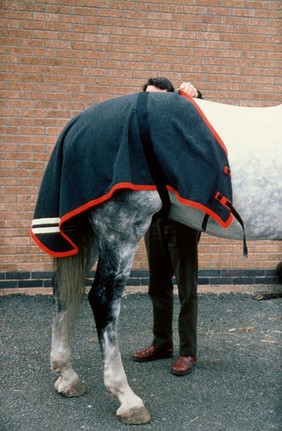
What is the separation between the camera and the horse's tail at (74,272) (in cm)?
315

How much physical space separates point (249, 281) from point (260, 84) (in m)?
2.01

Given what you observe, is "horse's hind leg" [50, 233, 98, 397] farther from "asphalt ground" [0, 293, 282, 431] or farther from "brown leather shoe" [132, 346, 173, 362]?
"brown leather shoe" [132, 346, 173, 362]

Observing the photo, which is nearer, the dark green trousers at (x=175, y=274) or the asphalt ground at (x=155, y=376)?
the asphalt ground at (x=155, y=376)

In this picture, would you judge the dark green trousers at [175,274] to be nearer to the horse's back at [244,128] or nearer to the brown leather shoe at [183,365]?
the brown leather shoe at [183,365]

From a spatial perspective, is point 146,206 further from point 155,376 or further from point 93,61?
point 93,61

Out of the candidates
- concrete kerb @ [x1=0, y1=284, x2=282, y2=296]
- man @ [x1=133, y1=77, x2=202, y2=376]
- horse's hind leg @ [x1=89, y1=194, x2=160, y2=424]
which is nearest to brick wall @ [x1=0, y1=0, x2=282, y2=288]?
concrete kerb @ [x1=0, y1=284, x2=282, y2=296]

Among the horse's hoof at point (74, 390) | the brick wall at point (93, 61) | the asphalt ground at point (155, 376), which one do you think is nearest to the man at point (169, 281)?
the asphalt ground at point (155, 376)

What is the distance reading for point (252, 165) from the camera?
113 inches

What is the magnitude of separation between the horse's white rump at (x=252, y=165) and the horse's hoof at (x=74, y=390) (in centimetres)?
124

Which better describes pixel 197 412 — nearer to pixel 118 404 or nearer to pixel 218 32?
pixel 118 404

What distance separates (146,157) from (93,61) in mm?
2846

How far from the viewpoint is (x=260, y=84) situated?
219 inches

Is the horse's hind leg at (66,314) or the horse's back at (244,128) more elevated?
the horse's back at (244,128)

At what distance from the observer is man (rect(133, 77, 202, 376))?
3721 mm
